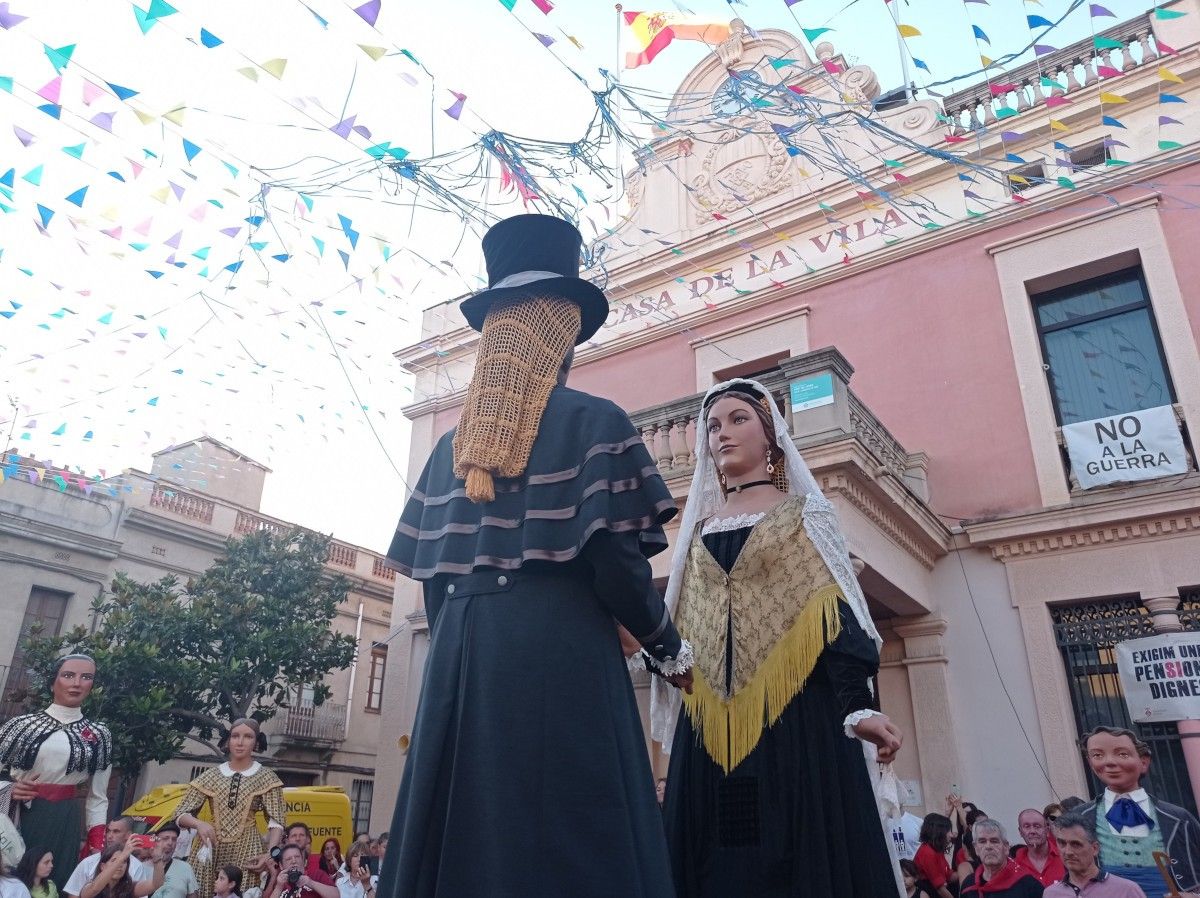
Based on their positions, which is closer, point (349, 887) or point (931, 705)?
point (349, 887)

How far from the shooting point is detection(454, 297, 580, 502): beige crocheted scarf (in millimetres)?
2131

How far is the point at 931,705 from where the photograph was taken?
8016 mm

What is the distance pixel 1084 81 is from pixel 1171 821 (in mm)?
8025

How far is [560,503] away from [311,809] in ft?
37.0

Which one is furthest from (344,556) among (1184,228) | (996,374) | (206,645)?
(1184,228)

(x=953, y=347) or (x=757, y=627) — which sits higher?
(x=953, y=347)

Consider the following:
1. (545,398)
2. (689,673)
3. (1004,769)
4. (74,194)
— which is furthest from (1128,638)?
(74,194)

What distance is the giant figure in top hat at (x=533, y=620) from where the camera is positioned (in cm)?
176

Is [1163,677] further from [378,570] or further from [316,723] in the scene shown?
[378,570]

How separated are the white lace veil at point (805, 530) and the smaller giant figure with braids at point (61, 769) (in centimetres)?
307

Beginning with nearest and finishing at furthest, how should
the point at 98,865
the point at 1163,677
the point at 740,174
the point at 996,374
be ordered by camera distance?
the point at 98,865 → the point at 1163,677 → the point at 996,374 → the point at 740,174

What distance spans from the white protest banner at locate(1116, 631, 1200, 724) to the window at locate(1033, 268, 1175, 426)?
286 cm

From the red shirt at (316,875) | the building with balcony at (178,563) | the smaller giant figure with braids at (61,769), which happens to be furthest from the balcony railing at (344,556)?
→ the smaller giant figure with braids at (61,769)

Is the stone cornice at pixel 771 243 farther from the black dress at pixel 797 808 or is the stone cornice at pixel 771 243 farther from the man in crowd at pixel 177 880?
the black dress at pixel 797 808
